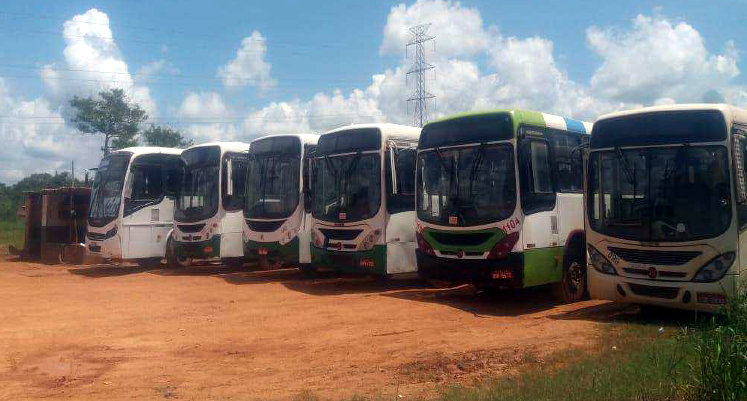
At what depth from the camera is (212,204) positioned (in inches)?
668

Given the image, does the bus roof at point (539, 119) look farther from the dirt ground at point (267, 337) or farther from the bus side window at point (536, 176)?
the dirt ground at point (267, 337)

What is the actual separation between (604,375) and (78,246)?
17970 mm

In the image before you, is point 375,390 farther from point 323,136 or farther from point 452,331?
point 323,136

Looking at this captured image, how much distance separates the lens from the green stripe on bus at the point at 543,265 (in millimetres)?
10609

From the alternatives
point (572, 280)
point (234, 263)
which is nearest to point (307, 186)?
point (234, 263)

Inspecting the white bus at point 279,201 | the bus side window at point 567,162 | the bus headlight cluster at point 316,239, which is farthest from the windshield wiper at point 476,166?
the white bus at point 279,201

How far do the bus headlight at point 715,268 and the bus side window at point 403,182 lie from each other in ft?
19.3

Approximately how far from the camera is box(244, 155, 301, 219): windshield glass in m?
15.3

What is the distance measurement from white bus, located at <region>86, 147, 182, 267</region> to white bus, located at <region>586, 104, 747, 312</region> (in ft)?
39.7

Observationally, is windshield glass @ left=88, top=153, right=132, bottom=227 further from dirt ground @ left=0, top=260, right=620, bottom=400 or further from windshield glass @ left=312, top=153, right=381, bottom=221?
windshield glass @ left=312, top=153, right=381, bottom=221

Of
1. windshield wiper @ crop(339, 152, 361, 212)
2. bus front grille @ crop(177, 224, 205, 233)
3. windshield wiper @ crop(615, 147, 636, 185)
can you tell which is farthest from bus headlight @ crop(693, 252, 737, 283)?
bus front grille @ crop(177, 224, 205, 233)

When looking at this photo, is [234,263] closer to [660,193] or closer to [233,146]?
[233,146]

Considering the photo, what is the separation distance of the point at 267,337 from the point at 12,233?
28026 millimetres

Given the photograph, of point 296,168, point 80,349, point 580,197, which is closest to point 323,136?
point 296,168
